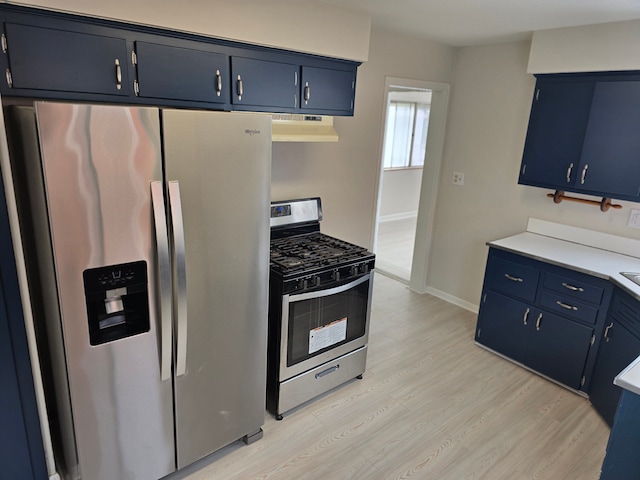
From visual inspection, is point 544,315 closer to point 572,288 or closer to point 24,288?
point 572,288

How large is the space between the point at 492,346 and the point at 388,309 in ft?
3.35

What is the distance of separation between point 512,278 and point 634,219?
92 cm

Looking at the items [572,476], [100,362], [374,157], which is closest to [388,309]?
[374,157]

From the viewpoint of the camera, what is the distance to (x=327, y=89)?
8.79ft

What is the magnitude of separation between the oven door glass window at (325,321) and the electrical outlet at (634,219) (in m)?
1.96

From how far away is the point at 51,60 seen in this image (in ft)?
5.56

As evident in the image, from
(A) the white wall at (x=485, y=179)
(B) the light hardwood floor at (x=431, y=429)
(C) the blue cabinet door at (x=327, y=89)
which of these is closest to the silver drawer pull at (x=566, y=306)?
(B) the light hardwood floor at (x=431, y=429)

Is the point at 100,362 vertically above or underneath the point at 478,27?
underneath

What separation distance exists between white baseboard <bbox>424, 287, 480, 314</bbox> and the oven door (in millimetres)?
1696

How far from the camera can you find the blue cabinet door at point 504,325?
3141 mm

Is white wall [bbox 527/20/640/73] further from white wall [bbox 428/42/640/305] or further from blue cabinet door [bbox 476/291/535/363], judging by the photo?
blue cabinet door [bbox 476/291/535/363]

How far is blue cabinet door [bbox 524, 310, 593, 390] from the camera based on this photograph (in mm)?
2855

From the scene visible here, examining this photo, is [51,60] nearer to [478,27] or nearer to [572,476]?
[478,27]

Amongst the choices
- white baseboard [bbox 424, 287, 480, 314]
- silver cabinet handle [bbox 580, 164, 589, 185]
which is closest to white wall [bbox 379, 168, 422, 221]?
white baseboard [bbox 424, 287, 480, 314]
